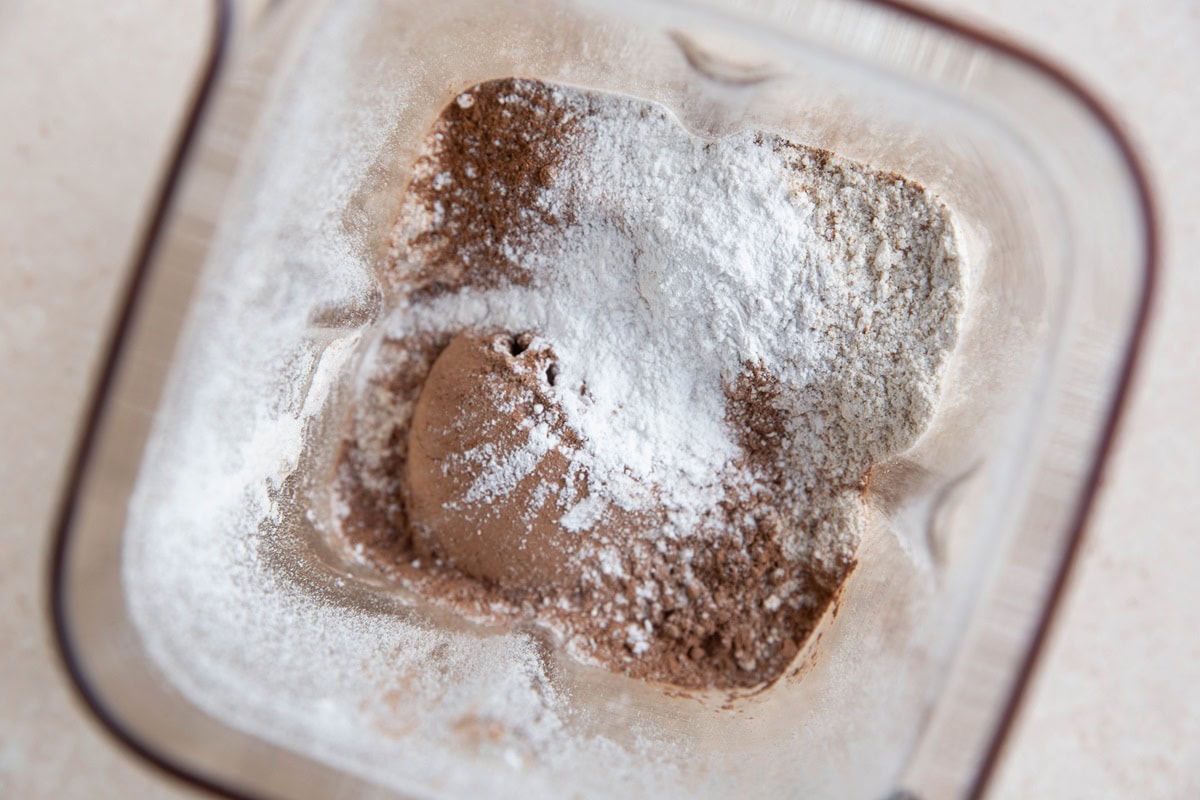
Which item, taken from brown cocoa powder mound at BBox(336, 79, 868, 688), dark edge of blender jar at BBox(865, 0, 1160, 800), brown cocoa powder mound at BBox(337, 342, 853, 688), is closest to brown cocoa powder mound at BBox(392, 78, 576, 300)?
brown cocoa powder mound at BBox(336, 79, 868, 688)

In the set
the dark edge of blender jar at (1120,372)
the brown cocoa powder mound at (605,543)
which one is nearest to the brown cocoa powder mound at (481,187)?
the brown cocoa powder mound at (605,543)

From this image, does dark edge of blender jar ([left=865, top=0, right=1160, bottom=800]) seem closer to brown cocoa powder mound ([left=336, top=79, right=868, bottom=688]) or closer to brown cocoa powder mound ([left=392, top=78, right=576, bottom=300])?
brown cocoa powder mound ([left=336, top=79, right=868, bottom=688])

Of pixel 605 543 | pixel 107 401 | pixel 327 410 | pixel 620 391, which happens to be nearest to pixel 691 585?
pixel 605 543

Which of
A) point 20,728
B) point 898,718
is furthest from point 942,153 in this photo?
point 20,728

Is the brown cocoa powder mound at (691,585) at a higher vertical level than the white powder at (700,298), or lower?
lower

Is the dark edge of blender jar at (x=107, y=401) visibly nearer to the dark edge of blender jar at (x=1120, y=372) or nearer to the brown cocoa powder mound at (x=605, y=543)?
the brown cocoa powder mound at (x=605, y=543)

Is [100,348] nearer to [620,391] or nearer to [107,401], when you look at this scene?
[107,401]
